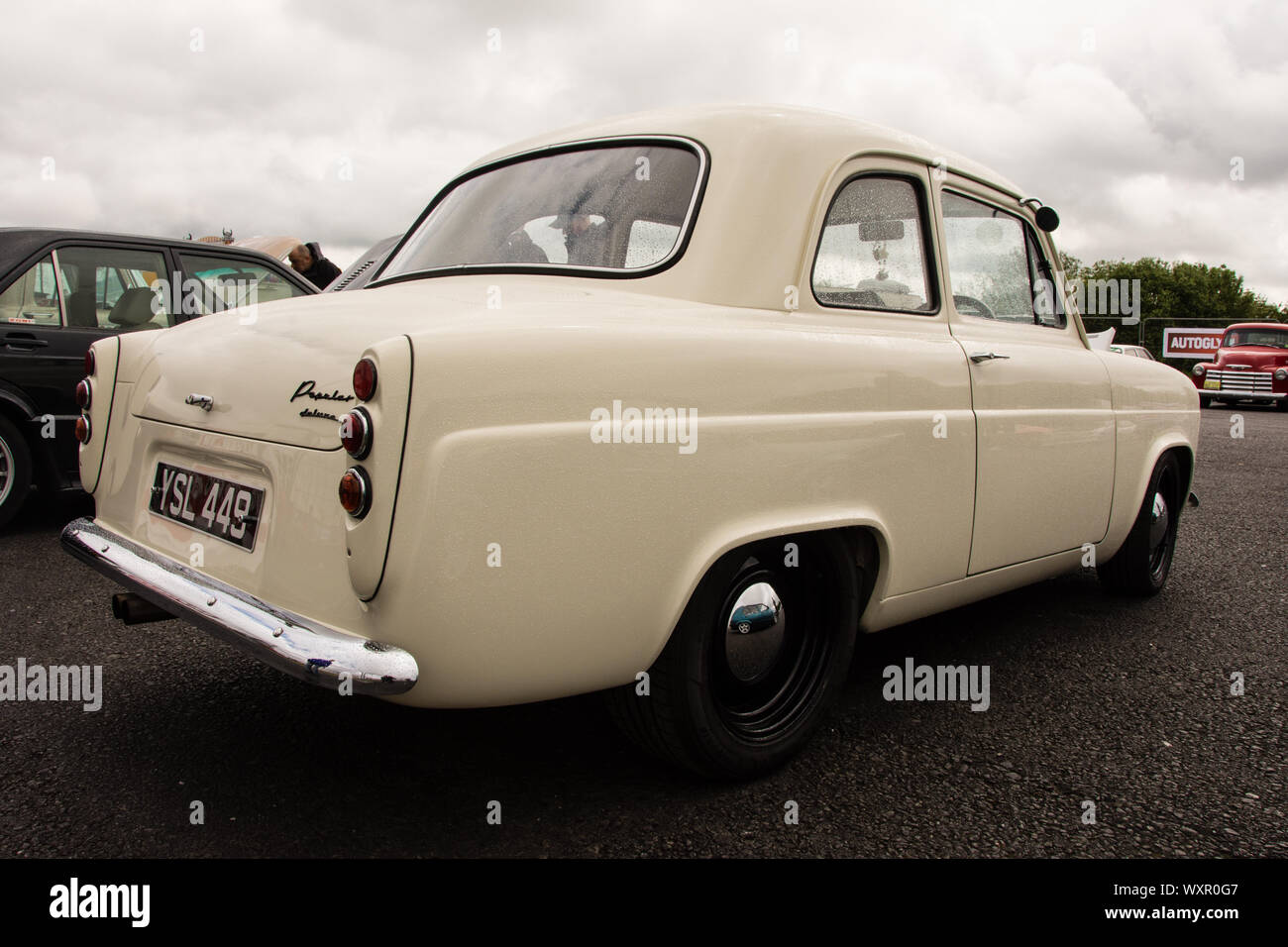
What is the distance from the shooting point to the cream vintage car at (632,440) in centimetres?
181

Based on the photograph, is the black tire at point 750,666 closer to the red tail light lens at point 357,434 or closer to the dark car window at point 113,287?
the red tail light lens at point 357,434

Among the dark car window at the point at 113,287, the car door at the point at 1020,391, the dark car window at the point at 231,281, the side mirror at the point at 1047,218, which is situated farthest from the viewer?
the dark car window at the point at 231,281

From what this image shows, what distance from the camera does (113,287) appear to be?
561cm

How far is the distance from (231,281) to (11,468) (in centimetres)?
176

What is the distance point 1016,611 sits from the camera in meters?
4.14

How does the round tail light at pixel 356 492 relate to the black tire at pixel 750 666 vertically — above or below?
above

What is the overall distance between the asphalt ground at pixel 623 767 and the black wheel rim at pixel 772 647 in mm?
172

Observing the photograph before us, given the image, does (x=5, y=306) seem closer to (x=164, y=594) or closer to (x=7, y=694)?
(x=7, y=694)

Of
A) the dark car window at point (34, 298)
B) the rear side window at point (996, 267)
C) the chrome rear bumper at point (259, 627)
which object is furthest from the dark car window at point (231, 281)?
the rear side window at point (996, 267)

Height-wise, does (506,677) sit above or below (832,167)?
below

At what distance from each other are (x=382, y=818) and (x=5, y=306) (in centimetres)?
442
